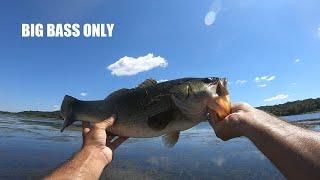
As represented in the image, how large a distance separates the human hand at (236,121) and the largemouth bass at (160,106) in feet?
1.20

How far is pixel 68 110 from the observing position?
5500 millimetres

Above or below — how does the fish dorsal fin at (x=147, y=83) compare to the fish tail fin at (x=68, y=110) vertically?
above

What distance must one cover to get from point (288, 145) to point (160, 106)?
235 cm

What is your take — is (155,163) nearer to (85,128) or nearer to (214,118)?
(85,128)

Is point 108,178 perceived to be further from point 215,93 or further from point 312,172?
point 312,172

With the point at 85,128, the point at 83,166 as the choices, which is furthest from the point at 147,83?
the point at 83,166

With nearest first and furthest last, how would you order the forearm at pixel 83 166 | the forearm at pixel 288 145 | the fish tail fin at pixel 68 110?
the forearm at pixel 288 145, the forearm at pixel 83 166, the fish tail fin at pixel 68 110

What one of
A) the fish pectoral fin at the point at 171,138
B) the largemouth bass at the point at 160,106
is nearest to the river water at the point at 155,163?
the fish pectoral fin at the point at 171,138

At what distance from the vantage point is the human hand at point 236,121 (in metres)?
3.49

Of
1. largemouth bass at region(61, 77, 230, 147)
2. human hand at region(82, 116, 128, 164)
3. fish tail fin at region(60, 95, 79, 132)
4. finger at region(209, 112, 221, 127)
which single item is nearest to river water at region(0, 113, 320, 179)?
fish tail fin at region(60, 95, 79, 132)

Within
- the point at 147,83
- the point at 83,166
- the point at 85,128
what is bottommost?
the point at 83,166

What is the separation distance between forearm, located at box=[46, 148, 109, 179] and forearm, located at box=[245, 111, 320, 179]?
1.32 metres

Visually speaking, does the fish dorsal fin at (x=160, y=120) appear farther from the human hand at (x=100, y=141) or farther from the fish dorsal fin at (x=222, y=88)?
the fish dorsal fin at (x=222, y=88)

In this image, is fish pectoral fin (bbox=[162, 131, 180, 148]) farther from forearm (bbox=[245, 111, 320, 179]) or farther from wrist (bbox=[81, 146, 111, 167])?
forearm (bbox=[245, 111, 320, 179])
